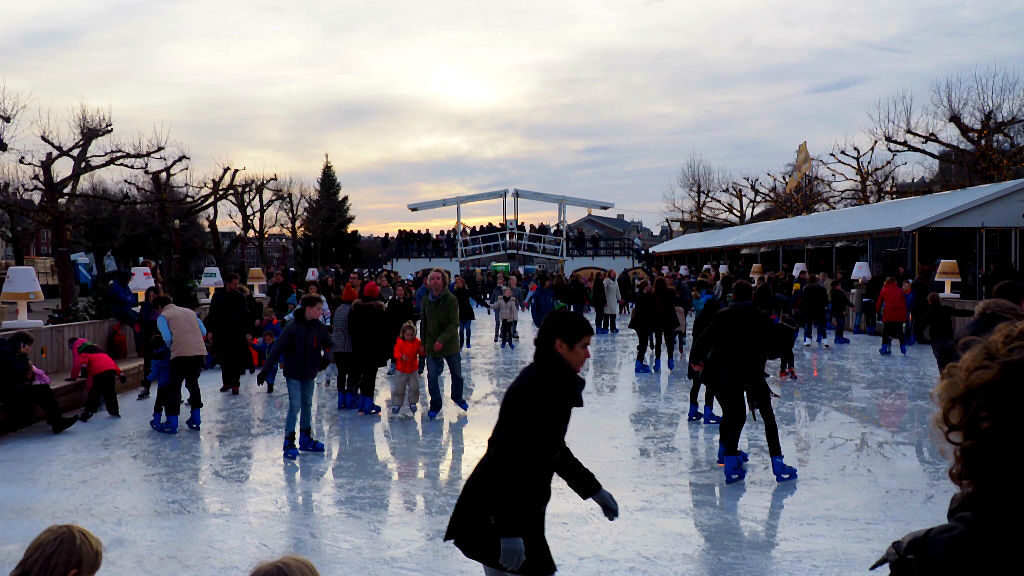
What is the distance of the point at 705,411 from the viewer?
26.5 feet

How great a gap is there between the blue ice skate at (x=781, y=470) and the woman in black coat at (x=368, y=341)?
14.3 ft

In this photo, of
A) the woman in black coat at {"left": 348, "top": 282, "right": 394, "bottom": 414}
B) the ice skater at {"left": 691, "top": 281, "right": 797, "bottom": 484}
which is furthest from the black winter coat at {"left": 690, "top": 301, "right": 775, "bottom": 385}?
the woman in black coat at {"left": 348, "top": 282, "right": 394, "bottom": 414}

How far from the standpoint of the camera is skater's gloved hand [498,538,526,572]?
2.54 metres

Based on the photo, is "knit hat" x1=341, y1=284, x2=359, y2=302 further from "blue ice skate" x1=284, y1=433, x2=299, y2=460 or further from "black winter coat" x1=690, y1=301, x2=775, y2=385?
"black winter coat" x1=690, y1=301, x2=775, y2=385

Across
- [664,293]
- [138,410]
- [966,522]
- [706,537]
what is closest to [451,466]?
[706,537]

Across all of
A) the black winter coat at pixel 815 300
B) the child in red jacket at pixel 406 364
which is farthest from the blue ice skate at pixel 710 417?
the black winter coat at pixel 815 300

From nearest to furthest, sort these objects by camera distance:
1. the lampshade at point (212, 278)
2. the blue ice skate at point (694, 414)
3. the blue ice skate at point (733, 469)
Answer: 1. the blue ice skate at point (733, 469)
2. the blue ice skate at point (694, 414)
3. the lampshade at point (212, 278)

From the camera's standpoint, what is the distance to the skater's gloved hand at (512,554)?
8.34ft

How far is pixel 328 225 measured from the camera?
51344mm

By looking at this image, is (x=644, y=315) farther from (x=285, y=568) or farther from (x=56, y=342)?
(x=285, y=568)

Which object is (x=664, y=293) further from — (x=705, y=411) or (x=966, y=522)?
(x=966, y=522)

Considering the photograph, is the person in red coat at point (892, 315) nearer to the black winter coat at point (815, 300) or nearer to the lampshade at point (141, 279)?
the black winter coat at point (815, 300)

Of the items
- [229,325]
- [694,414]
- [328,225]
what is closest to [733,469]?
[694,414]

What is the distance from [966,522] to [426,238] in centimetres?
3858
